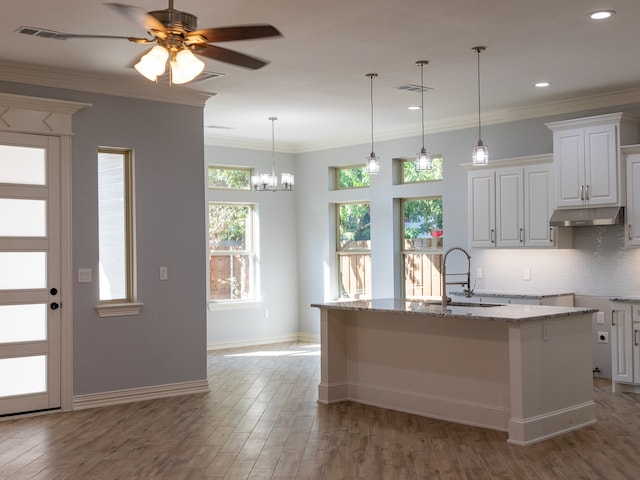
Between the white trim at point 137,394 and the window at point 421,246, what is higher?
the window at point 421,246

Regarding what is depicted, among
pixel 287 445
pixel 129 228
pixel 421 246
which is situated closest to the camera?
pixel 287 445

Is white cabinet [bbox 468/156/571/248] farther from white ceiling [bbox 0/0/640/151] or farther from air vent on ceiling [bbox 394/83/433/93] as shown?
air vent on ceiling [bbox 394/83/433/93]

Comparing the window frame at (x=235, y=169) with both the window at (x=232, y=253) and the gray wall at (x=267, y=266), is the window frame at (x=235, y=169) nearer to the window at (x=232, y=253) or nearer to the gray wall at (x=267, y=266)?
the gray wall at (x=267, y=266)

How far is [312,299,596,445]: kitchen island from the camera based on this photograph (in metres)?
5.25

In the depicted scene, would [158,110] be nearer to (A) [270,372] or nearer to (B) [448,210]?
(A) [270,372]

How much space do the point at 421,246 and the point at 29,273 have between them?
5.11 metres

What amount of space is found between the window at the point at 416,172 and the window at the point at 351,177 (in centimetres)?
54

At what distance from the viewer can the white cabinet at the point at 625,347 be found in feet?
22.9

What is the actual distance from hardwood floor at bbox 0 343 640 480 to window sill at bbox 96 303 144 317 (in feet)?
2.70

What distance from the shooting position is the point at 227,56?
403 centimetres

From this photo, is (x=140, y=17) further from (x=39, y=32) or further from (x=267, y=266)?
(x=267, y=266)

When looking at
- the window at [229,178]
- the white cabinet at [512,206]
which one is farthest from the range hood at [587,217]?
the window at [229,178]

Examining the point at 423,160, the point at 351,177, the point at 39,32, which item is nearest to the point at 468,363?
the point at 423,160

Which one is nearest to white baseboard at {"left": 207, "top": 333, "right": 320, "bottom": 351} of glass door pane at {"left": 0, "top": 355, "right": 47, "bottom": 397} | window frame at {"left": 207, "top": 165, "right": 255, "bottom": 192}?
window frame at {"left": 207, "top": 165, "right": 255, "bottom": 192}
